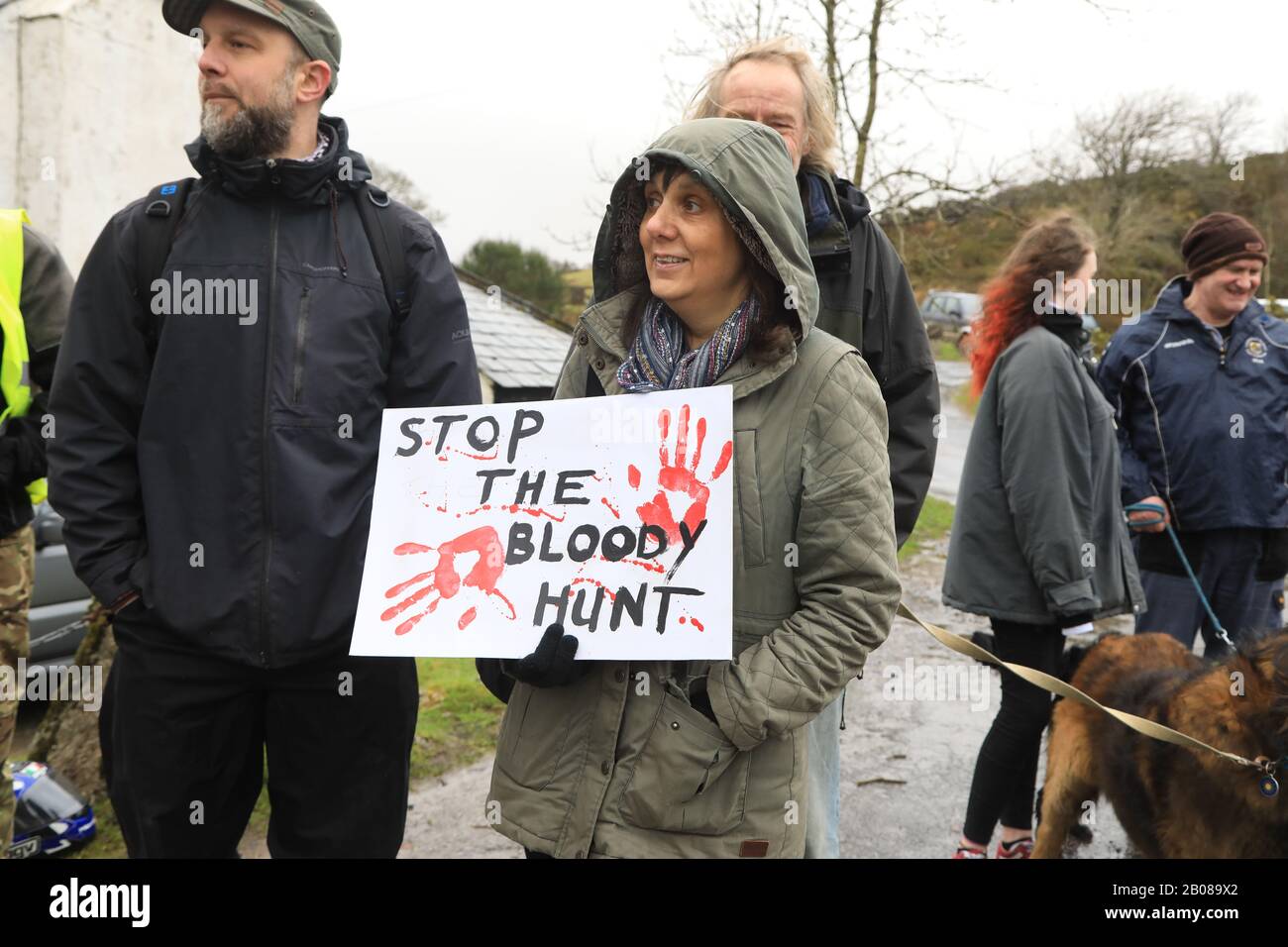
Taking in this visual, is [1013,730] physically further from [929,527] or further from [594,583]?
[929,527]

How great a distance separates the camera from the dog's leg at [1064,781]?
3.88 metres

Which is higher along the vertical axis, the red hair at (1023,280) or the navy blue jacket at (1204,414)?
the red hair at (1023,280)

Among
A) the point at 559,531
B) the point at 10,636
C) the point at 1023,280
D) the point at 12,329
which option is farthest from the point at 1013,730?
the point at 12,329

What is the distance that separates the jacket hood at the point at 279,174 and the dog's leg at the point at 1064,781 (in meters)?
3.21

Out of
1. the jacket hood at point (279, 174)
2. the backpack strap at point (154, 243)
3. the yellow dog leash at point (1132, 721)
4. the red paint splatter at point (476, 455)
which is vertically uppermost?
the jacket hood at point (279, 174)

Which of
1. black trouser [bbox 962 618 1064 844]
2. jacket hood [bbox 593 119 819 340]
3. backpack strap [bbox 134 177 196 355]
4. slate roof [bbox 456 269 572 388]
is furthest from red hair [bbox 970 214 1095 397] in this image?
slate roof [bbox 456 269 572 388]

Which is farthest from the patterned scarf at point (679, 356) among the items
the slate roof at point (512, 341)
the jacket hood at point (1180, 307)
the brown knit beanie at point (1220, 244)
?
the slate roof at point (512, 341)

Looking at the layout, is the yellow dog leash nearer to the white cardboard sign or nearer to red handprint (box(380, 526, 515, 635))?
the white cardboard sign

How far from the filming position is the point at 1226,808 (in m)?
3.05

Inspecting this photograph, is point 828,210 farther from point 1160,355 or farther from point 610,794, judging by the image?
point 1160,355

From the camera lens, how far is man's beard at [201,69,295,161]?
2.65m

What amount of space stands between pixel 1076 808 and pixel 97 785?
405 cm

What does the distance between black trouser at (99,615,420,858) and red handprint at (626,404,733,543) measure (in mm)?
1029

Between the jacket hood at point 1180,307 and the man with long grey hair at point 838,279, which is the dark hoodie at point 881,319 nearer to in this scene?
the man with long grey hair at point 838,279
